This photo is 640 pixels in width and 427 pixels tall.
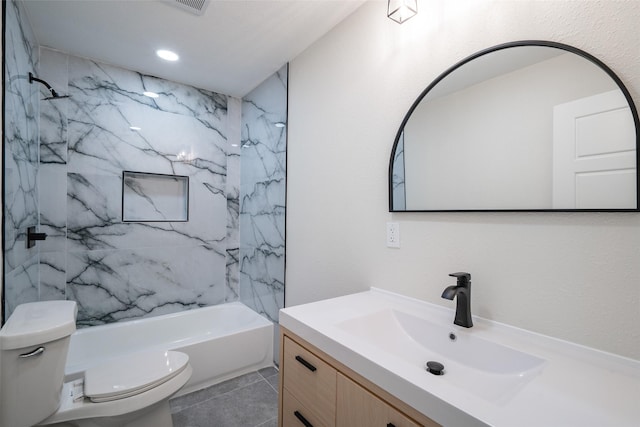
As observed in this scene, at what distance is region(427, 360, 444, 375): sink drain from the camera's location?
0.97 m

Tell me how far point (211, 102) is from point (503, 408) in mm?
3096

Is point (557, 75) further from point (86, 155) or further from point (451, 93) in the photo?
point (86, 155)

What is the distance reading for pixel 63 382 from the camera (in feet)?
4.42

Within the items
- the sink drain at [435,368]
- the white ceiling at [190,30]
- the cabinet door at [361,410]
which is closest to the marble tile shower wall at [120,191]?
the white ceiling at [190,30]

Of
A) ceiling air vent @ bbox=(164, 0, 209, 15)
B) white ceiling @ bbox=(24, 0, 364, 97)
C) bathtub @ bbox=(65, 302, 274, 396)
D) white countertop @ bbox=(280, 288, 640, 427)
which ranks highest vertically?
white ceiling @ bbox=(24, 0, 364, 97)

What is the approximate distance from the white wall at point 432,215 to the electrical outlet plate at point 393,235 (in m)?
0.03

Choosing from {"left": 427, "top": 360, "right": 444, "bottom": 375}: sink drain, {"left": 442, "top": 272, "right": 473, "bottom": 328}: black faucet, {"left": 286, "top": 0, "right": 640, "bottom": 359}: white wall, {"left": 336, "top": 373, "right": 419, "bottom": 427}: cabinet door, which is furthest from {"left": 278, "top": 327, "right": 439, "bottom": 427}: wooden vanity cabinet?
{"left": 286, "top": 0, "right": 640, "bottom": 359}: white wall

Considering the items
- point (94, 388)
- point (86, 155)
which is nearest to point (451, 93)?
point (94, 388)

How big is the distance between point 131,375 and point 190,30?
6.70 feet

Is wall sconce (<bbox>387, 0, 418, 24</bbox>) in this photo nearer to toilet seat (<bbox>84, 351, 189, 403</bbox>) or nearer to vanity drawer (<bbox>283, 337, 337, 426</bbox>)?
vanity drawer (<bbox>283, 337, 337, 426</bbox>)

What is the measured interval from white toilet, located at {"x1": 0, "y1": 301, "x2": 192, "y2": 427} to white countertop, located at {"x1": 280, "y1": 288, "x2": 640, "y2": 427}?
0.90 meters

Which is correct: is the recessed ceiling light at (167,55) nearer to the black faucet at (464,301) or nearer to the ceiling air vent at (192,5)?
the ceiling air vent at (192,5)

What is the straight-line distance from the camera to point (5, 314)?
1.40m

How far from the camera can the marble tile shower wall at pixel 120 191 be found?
2221 mm
